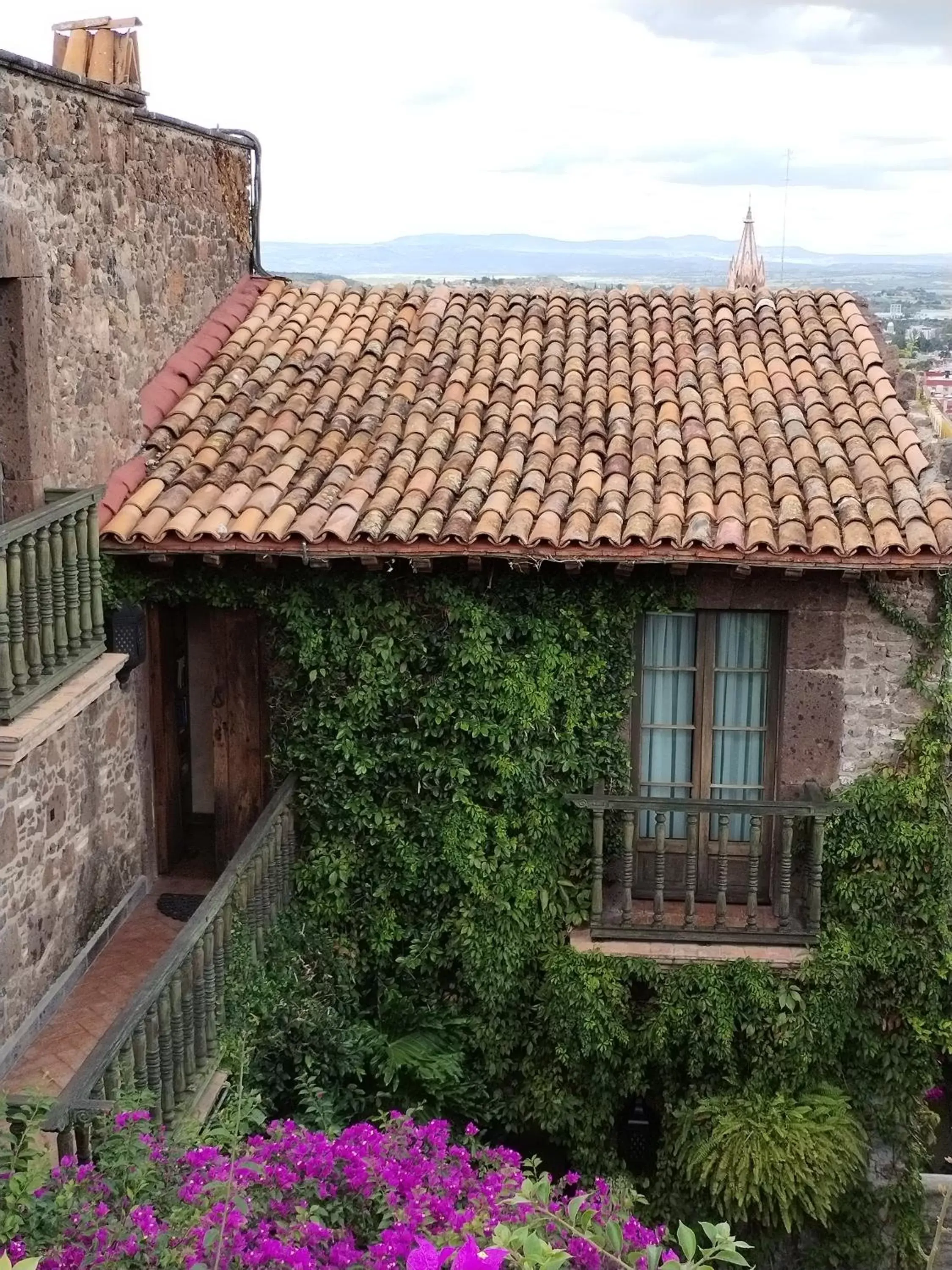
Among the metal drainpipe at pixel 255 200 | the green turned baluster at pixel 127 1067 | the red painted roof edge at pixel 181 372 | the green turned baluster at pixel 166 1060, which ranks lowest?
the green turned baluster at pixel 166 1060

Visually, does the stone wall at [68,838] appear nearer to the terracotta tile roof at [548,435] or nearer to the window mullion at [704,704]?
the terracotta tile roof at [548,435]

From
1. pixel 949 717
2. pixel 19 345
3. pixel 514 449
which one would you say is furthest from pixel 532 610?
pixel 19 345

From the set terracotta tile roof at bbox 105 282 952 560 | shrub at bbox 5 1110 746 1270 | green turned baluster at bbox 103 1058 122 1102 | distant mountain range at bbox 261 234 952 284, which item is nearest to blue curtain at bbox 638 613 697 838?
terracotta tile roof at bbox 105 282 952 560

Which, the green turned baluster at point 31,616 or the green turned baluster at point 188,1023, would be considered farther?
the green turned baluster at point 188,1023

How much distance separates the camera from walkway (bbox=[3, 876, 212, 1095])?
303 inches

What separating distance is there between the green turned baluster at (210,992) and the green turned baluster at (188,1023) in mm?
249

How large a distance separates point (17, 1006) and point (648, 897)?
4.57 m

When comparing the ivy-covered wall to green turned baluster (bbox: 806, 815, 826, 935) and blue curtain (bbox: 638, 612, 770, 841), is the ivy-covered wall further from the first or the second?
blue curtain (bbox: 638, 612, 770, 841)

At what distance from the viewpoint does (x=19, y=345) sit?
24.9ft

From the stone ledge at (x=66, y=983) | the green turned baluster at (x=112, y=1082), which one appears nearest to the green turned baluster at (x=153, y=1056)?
the green turned baluster at (x=112, y=1082)

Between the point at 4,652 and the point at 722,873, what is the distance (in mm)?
5063

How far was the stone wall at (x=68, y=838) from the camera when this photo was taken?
772 centimetres

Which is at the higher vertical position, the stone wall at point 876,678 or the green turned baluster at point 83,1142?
the stone wall at point 876,678

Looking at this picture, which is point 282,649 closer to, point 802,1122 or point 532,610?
point 532,610
